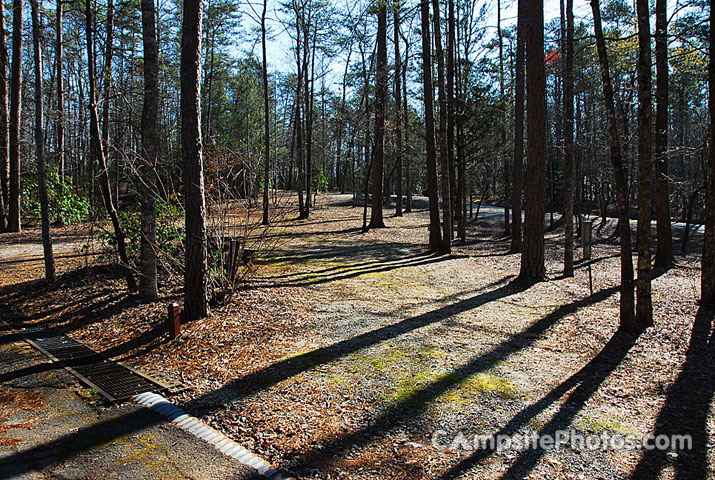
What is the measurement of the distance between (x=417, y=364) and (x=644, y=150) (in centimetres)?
398

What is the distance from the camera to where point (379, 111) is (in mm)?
16938

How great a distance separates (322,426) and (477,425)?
4.22ft

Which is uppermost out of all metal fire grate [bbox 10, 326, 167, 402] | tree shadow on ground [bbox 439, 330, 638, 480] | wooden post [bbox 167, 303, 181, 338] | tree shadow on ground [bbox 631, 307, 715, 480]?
wooden post [bbox 167, 303, 181, 338]

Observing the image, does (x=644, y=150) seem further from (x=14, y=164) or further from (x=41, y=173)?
(x=14, y=164)

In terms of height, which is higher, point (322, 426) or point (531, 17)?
point (531, 17)

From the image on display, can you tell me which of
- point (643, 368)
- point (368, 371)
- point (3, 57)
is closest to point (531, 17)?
point (643, 368)

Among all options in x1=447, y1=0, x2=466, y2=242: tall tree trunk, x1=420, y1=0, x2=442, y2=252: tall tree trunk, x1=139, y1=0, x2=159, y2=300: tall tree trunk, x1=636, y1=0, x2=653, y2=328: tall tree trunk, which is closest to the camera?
x1=636, y1=0, x2=653, y2=328: tall tree trunk

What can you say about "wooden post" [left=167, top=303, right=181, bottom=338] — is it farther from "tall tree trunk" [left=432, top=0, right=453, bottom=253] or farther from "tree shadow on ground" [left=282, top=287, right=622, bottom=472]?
"tall tree trunk" [left=432, top=0, right=453, bottom=253]

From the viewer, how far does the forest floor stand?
340 cm

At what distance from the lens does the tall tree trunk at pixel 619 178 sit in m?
5.93

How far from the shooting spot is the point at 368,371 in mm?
4859

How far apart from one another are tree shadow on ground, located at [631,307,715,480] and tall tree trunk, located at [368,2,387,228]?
1279 cm

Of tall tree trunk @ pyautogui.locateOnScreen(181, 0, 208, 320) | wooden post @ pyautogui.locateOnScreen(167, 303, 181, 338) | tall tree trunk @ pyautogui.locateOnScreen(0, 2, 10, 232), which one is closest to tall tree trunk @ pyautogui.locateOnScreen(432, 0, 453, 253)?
tall tree trunk @ pyautogui.locateOnScreen(181, 0, 208, 320)

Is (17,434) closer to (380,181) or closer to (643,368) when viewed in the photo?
(643,368)
